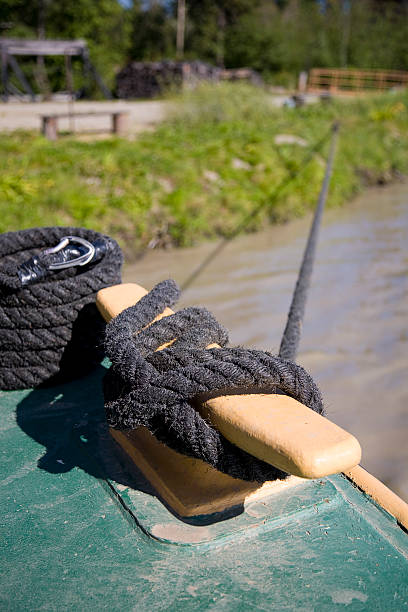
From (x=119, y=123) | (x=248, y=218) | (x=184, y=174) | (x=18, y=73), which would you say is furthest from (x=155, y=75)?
(x=248, y=218)

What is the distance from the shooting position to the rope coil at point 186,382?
118 centimetres

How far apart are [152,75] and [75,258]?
26.4 meters

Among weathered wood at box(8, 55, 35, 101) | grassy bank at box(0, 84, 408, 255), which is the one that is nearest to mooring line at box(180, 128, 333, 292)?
grassy bank at box(0, 84, 408, 255)

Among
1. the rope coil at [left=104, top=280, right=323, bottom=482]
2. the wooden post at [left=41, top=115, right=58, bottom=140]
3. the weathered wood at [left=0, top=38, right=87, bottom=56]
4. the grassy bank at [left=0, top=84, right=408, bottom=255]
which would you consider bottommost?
the grassy bank at [left=0, top=84, right=408, bottom=255]

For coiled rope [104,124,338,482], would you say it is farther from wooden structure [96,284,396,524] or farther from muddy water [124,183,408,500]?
muddy water [124,183,408,500]

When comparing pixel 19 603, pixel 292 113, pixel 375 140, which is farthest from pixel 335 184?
pixel 19 603

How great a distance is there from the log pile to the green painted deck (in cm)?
2376

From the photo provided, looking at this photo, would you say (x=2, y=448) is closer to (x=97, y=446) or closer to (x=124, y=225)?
(x=97, y=446)

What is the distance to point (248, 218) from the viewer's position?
23.1 ft

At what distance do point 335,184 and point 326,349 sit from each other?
17.8ft

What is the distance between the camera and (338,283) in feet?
18.0

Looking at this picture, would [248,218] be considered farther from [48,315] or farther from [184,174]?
[48,315]

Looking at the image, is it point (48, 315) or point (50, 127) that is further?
point (50, 127)

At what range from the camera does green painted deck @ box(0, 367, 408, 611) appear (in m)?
1.19
